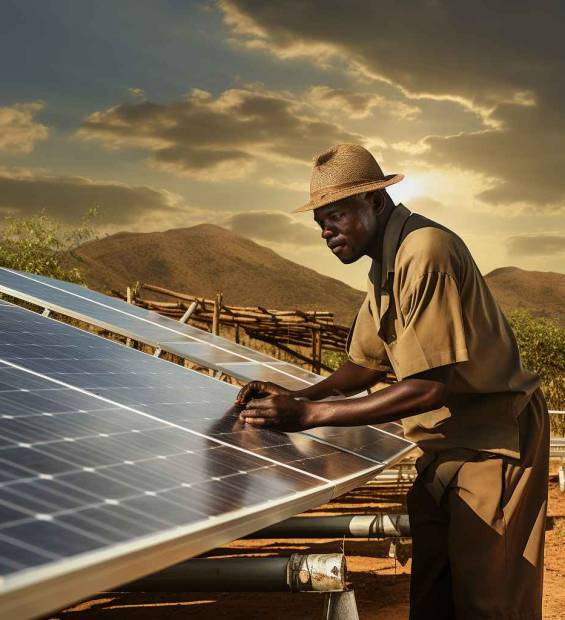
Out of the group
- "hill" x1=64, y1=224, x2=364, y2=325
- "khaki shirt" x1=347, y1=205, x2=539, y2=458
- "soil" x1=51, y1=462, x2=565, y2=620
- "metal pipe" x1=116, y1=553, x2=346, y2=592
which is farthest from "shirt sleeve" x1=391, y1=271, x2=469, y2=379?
"hill" x1=64, y1=224, x2=364, y2=325

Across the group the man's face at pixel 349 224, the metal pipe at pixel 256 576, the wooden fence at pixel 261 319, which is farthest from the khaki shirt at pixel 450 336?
the wooden fence at pixel 261 319

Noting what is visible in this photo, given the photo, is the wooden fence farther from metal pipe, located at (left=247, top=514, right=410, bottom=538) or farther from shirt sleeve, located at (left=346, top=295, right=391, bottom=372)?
shirt sleeve, located at (left=346, top=295, right=391, bottom=372)

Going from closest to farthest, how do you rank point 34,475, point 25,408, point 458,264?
point 34,475
point 25,408
point 458,264

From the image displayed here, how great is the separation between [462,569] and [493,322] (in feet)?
3.80

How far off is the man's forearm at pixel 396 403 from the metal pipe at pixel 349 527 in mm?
1706

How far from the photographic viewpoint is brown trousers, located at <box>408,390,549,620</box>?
3959 millimetres

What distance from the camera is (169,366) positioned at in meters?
5.70

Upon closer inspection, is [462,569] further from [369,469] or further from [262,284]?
[262,284]

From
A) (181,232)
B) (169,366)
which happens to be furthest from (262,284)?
(169,366)

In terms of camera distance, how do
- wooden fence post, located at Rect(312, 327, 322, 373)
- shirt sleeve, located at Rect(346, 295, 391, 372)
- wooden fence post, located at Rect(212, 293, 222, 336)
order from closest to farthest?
shirt sleeve, located at Rect(346, 295, 391, 372), wooden fence post, located at Rect(212, 293, 222, 336), wooden fence post, located at Rect(312, 327, 322, 373)

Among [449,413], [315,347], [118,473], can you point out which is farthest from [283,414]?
[315,347]

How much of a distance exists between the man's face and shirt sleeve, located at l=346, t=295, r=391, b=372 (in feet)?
2.43

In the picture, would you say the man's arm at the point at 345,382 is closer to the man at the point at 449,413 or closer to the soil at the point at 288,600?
the man at the point at 449,413

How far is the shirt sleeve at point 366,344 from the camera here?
4.88m
